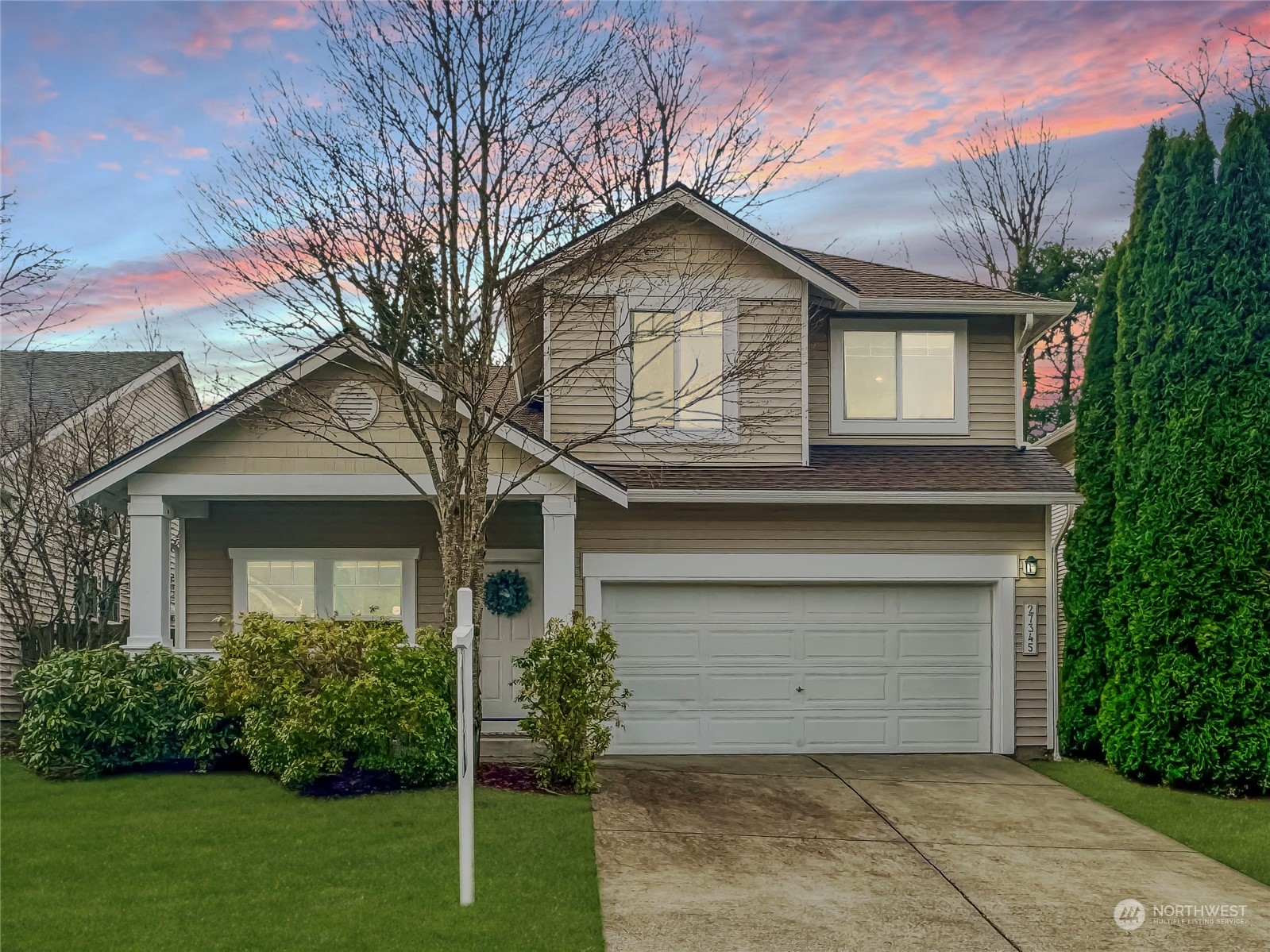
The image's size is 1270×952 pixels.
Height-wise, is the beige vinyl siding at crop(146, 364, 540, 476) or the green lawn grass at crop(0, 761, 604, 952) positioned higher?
the beige vinyl siding at crop(146, 364, 540, 476)

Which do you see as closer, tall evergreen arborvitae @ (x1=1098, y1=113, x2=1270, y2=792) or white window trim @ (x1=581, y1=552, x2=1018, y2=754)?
tall evergreen arborvitae @ (x1=1098, y1=113, x2=1270, y2=792)

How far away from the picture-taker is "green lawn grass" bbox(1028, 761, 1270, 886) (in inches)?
→ 340

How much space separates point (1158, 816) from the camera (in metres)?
9.75

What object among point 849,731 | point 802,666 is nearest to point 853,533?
point 802,666

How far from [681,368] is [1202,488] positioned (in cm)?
555

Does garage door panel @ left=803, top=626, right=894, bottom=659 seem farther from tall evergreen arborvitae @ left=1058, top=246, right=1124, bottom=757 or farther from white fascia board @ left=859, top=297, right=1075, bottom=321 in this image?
white fascia board @ left=859, top=297, right=1075, bottom=321

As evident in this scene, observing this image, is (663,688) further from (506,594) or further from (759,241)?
(759,241)

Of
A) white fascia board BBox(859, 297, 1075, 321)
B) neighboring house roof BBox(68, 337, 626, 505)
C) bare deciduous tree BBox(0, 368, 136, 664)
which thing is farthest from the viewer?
bare deciduous tree BBox(0, 368, 136, 664)

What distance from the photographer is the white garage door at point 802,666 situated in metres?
12.4

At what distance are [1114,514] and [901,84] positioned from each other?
607cm

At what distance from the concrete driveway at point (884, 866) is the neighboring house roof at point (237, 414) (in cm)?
330

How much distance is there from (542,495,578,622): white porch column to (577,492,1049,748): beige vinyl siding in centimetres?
98

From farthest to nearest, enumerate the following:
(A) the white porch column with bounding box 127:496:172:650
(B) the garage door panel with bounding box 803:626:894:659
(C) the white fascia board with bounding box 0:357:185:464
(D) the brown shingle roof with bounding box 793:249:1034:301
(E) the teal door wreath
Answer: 1. (C) the white fascia board with bounding box 0:357:185:464
2. (D) the brown shingle roof with bounding box 793:249:1034:301
3. (E) the teal door wreath
4. (B) the garage door panel with bounding box 803:626:894:659
5. (A) the white porch column with bounding box 127:496:172:650

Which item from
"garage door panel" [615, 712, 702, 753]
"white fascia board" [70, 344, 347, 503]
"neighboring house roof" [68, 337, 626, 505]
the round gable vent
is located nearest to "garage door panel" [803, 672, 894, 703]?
"garage door panel" [615, 712, 702, 753]
